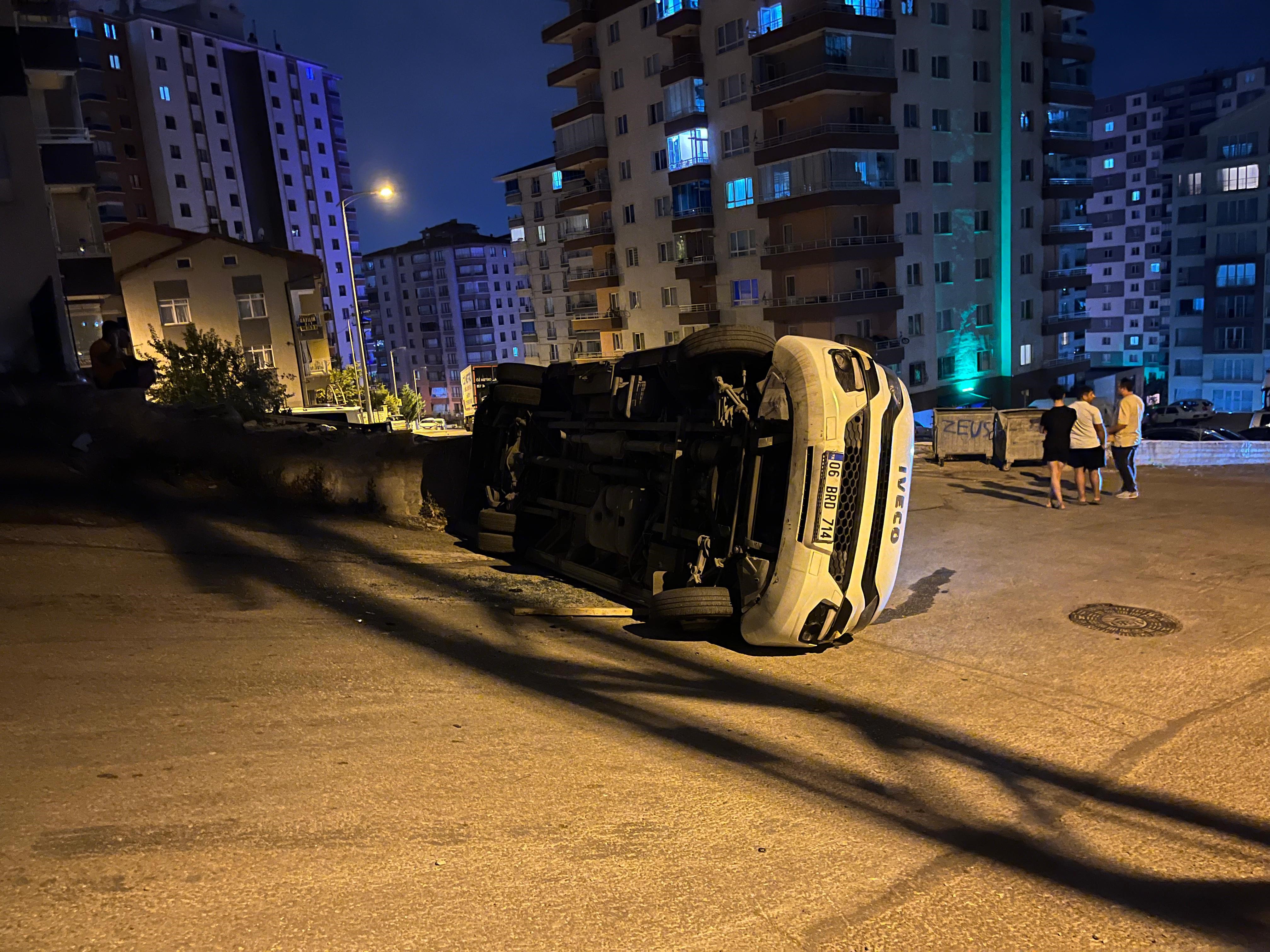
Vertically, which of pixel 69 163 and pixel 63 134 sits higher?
pixel 63 134

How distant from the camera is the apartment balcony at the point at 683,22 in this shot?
4716 centimetres

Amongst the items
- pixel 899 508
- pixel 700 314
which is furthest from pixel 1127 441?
pixel 700 314

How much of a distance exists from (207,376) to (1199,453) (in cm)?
3136

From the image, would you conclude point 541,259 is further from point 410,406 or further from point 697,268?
point 697,268

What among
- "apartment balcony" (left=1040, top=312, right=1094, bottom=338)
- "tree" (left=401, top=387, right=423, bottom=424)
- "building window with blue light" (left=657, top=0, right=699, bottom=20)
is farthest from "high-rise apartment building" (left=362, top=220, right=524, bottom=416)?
"apartment balcony" (left=1040, top=312, right=1094, bottom=338)

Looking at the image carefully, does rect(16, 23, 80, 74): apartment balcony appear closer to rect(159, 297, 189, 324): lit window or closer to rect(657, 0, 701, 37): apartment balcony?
rect(159, 297, 189, 324): lit window

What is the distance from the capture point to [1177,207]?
70.9m

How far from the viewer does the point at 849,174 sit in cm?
4297

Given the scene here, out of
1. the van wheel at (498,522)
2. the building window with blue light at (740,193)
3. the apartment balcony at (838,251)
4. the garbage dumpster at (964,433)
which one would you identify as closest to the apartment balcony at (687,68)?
the building window with blue light at (740,193)

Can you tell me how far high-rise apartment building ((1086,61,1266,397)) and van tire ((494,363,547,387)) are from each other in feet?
328

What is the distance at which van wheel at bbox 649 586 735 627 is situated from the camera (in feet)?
20.6

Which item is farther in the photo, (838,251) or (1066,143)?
(1066,143)

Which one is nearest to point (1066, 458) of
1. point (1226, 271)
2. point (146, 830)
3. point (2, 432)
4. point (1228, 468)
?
point (1228, 468)

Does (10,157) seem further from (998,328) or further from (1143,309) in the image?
(1143,309)
